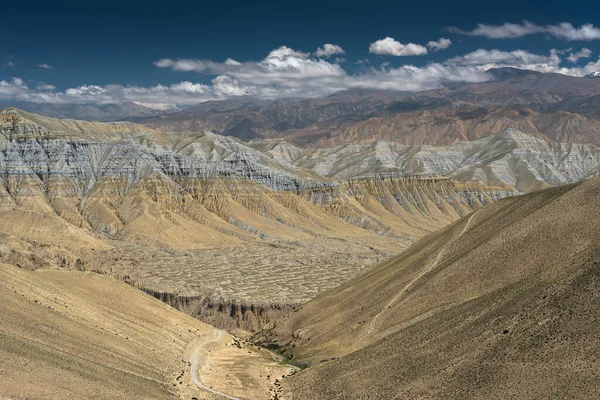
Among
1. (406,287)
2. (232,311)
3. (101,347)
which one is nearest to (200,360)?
(101,347)

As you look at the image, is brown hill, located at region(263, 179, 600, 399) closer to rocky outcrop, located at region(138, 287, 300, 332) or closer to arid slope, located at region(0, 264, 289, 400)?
arid slope, located at region(0, 264, 289, 400)

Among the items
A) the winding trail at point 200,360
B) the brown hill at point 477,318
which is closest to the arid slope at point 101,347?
the winding trail at point 200,360

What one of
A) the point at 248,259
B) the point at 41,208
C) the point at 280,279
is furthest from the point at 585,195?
the point at 41,208

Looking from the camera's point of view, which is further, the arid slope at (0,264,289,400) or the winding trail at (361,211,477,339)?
the winding trail at (361,211,477,339)

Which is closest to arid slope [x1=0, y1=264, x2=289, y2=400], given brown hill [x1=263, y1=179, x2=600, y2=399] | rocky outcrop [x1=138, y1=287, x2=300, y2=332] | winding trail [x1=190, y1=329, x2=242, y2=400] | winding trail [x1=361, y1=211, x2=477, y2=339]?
winding trail [x1=190, y1=329, x2=242, y2=400]

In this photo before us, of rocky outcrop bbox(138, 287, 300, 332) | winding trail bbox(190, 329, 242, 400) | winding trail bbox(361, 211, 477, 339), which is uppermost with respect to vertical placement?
winding trail bbox(361, 211, 477, 339)

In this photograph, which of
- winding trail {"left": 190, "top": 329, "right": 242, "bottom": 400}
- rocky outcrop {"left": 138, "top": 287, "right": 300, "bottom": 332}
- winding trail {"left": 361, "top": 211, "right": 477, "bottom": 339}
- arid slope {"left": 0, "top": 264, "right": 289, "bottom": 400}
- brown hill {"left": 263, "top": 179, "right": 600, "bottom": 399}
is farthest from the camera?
rocky outcrop {"left": 138, "top": 287, "right": 300, "bottom": 332}

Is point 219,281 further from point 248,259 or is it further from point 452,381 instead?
point 452,381
